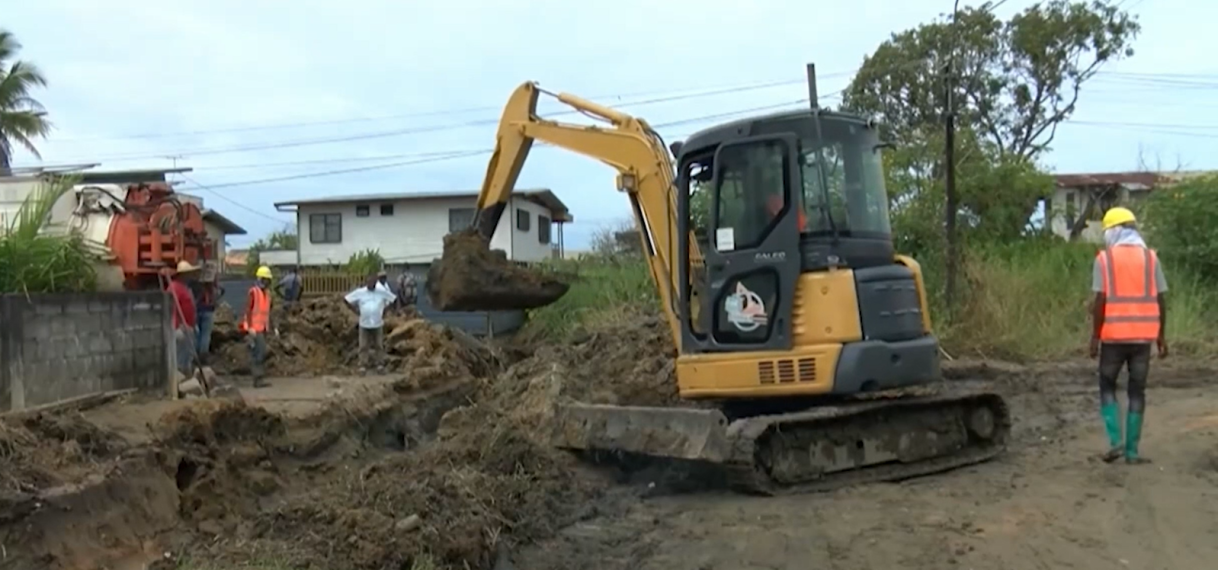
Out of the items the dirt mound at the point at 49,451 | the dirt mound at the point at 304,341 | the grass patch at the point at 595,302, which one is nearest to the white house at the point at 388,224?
the grass patch at the point at 595,302

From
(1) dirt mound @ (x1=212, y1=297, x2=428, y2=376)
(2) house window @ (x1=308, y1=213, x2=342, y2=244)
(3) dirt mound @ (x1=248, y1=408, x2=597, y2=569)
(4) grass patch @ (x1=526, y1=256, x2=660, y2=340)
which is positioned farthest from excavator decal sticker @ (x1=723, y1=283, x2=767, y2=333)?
(2) house window @ (x1=308, y1=213, x2=342, y2=244)

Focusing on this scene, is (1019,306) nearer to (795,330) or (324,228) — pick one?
(795,330)

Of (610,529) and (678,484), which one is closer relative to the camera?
(610,529)

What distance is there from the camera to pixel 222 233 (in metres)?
39.6

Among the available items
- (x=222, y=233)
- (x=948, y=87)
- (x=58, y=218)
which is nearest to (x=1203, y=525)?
(x=58, y=218)

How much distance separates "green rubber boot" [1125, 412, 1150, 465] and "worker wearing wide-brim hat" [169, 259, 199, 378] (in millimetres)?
8273

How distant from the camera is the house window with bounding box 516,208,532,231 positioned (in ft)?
125

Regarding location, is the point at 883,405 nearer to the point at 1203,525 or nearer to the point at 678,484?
the point at 678,484

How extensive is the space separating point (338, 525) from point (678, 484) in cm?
343

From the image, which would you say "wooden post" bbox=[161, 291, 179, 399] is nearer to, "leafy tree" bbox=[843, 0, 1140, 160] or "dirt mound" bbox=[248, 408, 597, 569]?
"dirt mound" bbox=[248, 408, 597, 569]

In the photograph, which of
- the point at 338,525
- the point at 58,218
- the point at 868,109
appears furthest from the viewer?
the point at 868,109

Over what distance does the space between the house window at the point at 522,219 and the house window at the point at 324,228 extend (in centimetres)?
636

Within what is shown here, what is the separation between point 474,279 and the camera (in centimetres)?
1138

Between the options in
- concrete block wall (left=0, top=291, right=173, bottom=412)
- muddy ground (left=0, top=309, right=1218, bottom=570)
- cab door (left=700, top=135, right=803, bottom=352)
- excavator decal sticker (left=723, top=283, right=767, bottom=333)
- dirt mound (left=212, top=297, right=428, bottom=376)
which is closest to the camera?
muddy ground (left=0, top=309, right=1218, bottom=570)
